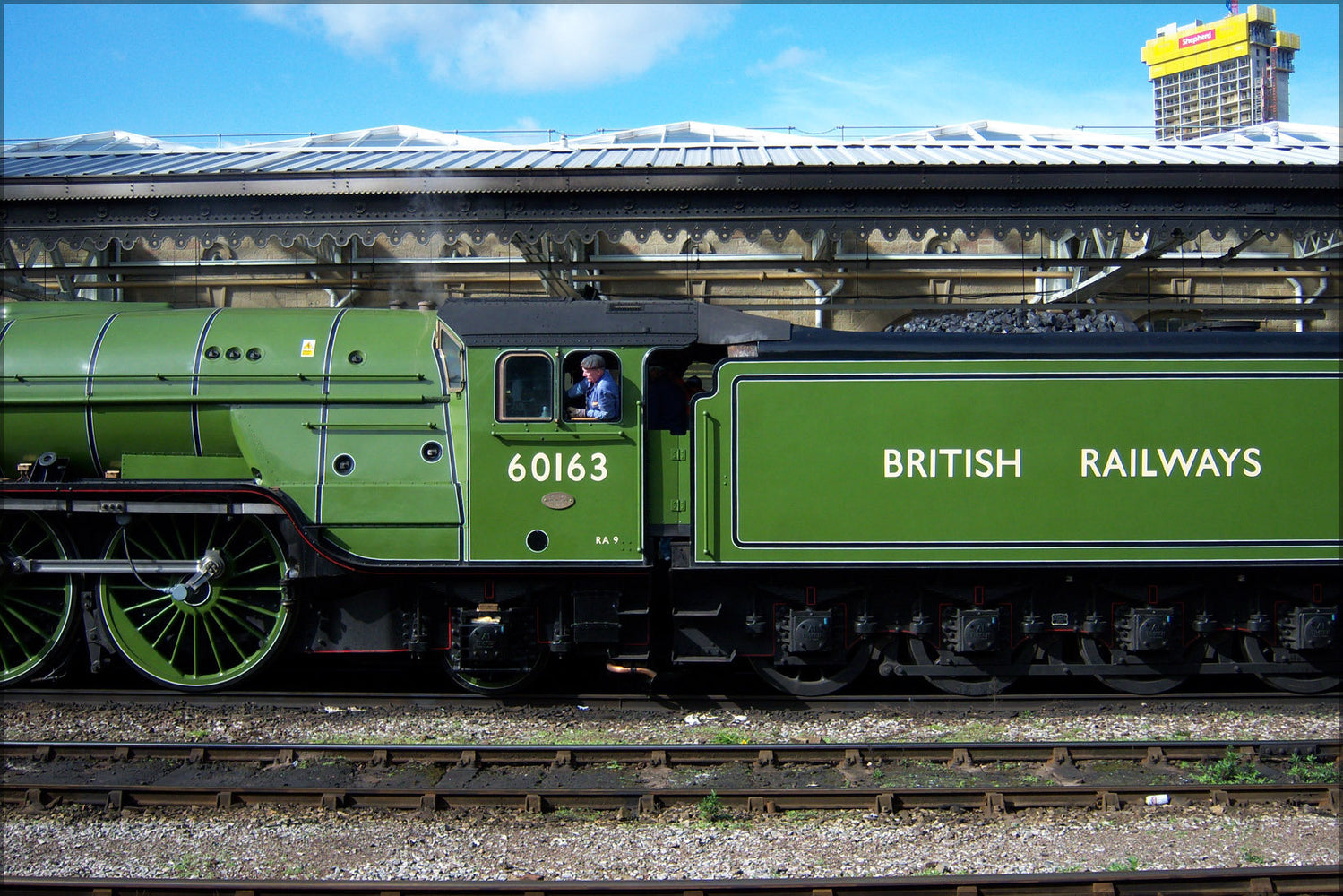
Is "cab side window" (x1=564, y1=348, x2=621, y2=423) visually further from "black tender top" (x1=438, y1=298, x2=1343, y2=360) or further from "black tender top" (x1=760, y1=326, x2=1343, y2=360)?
"black tender top" (x1=760, y1=326, x2=1343, y2=360)

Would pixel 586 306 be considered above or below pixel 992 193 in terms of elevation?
below

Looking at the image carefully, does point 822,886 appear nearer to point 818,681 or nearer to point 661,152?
point 818,681

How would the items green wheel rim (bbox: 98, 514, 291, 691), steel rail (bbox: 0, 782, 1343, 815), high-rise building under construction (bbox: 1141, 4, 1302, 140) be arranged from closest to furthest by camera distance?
steel rail (bbox: 0, 782, 1343, 815) < green wheel rim (bbox: 98, 514, 291, 691) < high-rise building under construction (bbox: 1141, 4, 1302, 140)

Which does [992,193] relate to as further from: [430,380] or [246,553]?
[246,553]

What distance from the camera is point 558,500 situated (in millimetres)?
6148

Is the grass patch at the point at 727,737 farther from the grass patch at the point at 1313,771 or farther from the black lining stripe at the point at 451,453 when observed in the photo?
the grass patch at the point at 1313,771

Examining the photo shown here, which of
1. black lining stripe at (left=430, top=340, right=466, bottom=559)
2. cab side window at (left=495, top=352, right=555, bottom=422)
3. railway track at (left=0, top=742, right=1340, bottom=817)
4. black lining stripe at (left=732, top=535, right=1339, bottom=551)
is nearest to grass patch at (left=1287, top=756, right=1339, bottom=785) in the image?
railway track at (left=0, top=742, right=1340, bottom=817)

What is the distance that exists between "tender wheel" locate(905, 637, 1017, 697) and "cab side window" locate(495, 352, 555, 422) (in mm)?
3120

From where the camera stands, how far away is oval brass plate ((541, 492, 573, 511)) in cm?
614

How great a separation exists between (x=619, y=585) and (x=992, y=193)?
210 inches

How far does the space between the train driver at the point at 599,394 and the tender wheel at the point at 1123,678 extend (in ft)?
12.6

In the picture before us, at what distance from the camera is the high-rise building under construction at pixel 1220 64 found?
11625 centimetres

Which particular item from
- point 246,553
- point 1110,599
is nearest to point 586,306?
point 246,553

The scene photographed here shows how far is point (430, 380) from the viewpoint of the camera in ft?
20.7
